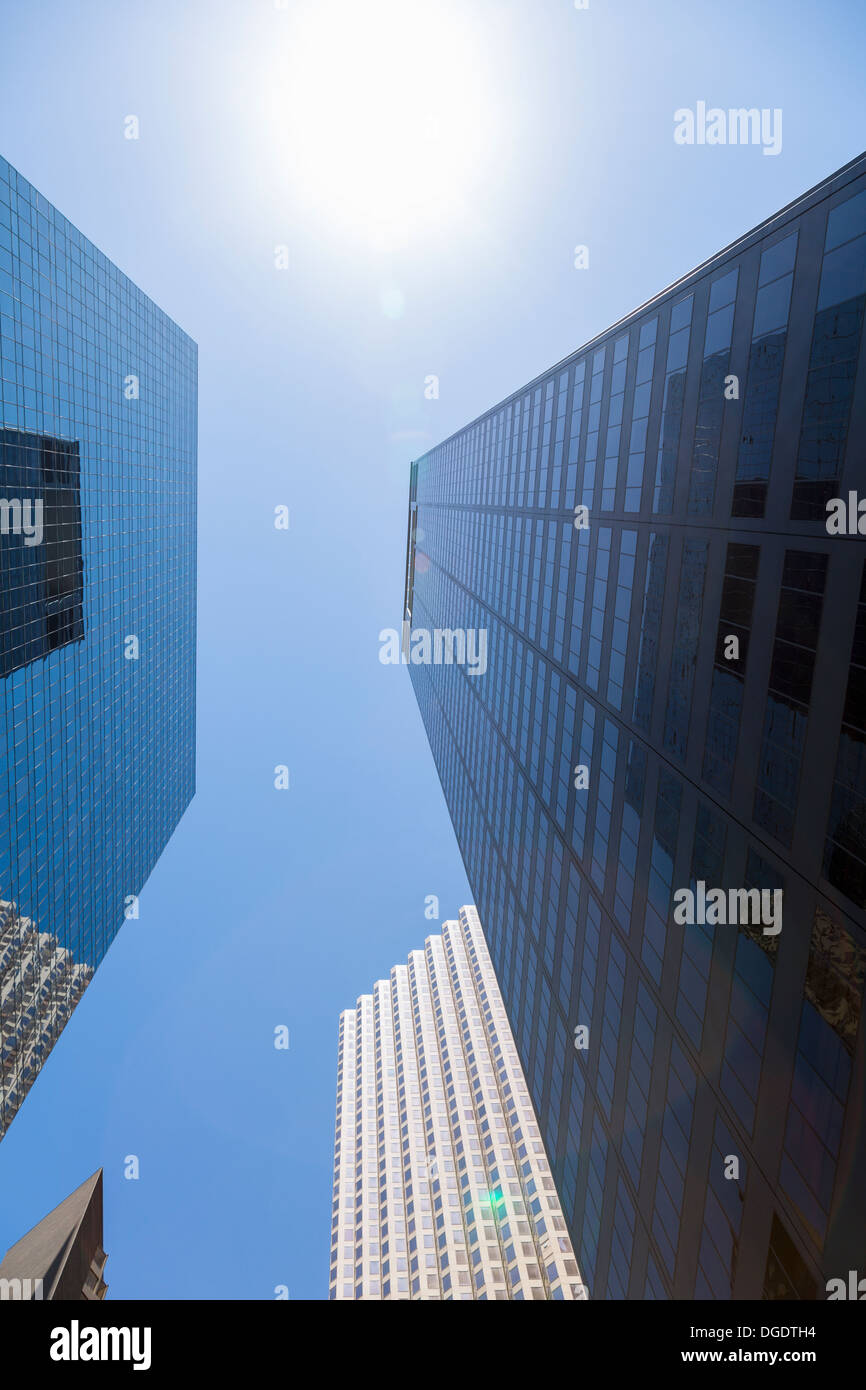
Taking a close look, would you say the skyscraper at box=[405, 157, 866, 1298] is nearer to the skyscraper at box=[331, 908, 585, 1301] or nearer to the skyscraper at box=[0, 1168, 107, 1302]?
the skyscraper at box=[0, 1168, 107, 1302]

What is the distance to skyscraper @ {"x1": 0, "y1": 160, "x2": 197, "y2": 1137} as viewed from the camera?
142ft

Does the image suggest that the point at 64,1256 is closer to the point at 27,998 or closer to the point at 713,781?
the point at 27,998

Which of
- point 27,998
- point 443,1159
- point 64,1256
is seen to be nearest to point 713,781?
point 64,1256

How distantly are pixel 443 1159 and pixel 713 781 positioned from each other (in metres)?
100

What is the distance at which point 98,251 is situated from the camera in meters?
53.6

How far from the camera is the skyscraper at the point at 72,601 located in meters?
43.3

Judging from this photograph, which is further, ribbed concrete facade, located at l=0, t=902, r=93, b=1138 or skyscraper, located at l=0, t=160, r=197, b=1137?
ribbed concrete facade, located at l=0, t=902, r=93, b=1138

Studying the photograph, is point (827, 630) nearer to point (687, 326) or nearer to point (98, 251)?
point (687, 326)

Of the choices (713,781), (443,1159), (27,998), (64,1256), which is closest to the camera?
(713,781)

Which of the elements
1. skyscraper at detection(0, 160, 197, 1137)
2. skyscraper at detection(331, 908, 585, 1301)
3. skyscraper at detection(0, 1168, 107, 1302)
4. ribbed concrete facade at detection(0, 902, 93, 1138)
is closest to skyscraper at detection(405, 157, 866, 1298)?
skyscraper at detection(0, 1168, 107, 1302)

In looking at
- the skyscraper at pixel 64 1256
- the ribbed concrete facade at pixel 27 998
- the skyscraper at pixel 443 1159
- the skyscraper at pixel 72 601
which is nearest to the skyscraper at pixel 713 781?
the skyscraper at pixel 64 1256

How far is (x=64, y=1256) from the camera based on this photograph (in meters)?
36.3

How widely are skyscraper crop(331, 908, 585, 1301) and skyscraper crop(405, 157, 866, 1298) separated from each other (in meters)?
58.8

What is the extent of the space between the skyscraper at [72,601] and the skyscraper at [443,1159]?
59011mm
